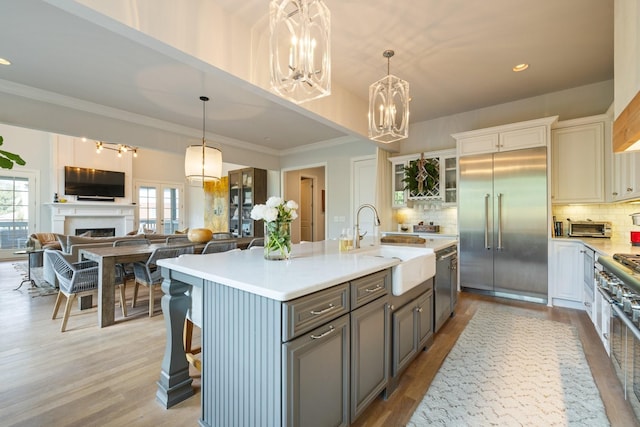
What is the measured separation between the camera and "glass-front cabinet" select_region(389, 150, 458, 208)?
4500 millimetres

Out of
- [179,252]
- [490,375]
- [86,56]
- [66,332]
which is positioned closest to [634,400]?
[490,375]

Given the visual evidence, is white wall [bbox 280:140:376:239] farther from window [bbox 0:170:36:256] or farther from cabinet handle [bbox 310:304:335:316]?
window [bbox 0:170:36:256]

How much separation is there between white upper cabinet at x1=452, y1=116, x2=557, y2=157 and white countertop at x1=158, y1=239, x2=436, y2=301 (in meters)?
Result: 3.16

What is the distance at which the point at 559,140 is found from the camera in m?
3.66

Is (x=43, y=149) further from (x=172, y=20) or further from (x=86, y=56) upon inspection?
(x=172, y=20)

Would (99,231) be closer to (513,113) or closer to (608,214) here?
(513,113)

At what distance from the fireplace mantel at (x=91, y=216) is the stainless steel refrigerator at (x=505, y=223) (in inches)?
350

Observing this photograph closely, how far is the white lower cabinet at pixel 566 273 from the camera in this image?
3332 mm

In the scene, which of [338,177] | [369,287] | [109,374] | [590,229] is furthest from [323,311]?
[338,177]

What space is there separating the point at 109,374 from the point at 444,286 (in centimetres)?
293

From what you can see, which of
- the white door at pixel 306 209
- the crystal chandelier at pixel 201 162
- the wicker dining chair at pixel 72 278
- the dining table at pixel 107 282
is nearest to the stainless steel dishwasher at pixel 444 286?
the crystal chandelier at pixel 201 162

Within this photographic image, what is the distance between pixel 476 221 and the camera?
4.03m

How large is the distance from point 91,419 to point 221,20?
2.90 m

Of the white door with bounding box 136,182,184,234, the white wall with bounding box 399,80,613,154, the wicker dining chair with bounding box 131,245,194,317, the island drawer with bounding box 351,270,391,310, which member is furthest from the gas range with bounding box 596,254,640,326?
the white door with bounding box 136,182,184,234
